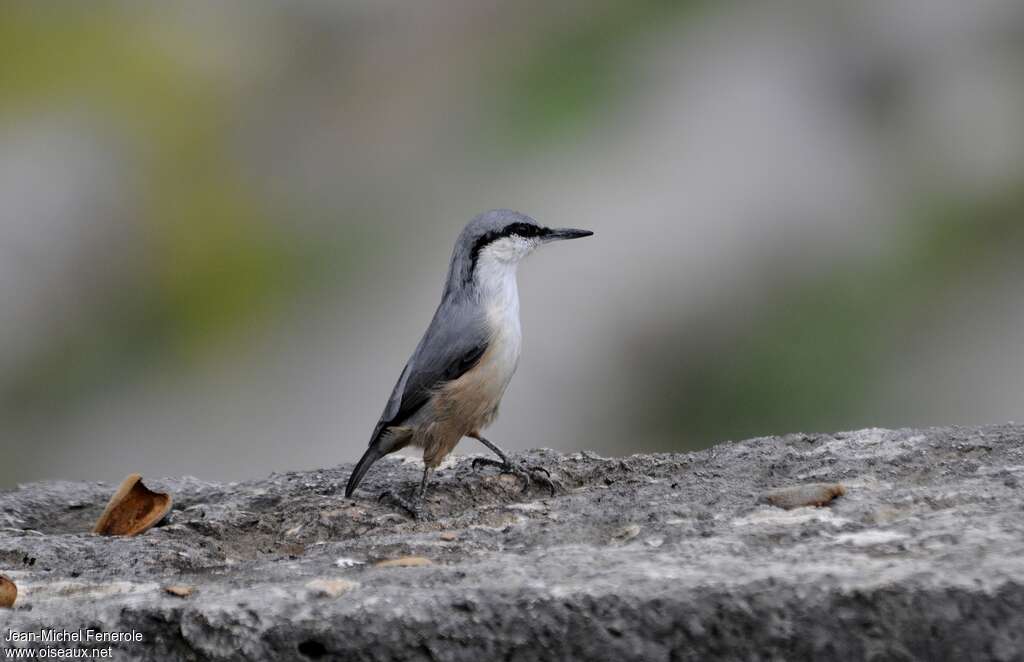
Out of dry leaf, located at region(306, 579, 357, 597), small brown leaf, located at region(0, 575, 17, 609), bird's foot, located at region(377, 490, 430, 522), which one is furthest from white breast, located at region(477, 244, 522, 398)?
small brown leaf, located at region(0, 575, 17, 609)

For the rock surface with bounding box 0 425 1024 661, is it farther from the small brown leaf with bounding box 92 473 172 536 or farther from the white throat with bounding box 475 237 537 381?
the white throat with bounding box 475 237 537 381

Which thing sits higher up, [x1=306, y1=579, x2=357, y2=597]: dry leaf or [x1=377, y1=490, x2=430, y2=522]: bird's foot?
[x1=306, y1=579, x2=357, y2=597]: dry leaf

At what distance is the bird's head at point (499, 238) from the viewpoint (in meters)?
5.67

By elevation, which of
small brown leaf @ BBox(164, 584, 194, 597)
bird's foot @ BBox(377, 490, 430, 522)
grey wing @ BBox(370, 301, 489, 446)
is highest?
grey wing @ BBox(370, 301, 489, 446)

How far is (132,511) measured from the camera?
4.79 m

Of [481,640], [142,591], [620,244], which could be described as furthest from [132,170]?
[481,640]

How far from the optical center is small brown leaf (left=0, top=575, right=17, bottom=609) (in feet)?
12.4

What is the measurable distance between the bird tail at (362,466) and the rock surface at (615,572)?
217mm

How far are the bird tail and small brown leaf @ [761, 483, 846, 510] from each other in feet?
5.17

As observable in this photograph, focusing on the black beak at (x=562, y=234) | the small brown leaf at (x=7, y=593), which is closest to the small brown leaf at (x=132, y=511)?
the small brown leaf at (x=7, y=593)

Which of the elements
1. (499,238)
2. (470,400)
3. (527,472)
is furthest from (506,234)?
(527,472)

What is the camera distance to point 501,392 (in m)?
5.53

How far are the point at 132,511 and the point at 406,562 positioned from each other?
136 cm

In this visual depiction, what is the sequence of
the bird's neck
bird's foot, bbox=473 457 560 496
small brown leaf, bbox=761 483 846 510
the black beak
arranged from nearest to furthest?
small brown leaf, bbox=761 483 846 510 < bird's foot, bbox=473 457 560 496 < the bird's neck < the black beak
